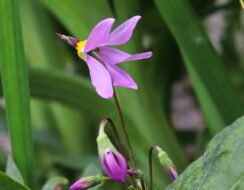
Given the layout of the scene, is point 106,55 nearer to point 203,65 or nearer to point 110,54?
point 110,54

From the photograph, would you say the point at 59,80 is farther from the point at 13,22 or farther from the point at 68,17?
the point at 13,22

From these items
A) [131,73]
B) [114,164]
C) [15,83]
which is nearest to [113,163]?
[114,164]

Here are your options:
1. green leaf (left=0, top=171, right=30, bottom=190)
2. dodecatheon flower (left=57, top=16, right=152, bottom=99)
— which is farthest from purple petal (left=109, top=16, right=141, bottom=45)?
green leaf (left=0, top=171, right=30, bottom=190)

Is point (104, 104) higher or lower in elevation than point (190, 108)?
higher

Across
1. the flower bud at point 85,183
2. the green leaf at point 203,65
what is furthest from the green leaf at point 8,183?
the green leaf at point 203,65

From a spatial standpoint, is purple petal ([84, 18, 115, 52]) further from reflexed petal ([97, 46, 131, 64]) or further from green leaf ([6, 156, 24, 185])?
green leaf ([6, 156, 24, 185])

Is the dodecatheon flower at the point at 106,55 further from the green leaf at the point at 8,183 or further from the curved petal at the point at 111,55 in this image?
the green leaf at the point at 8,183

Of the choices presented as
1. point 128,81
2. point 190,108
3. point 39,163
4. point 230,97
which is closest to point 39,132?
point 39,163
